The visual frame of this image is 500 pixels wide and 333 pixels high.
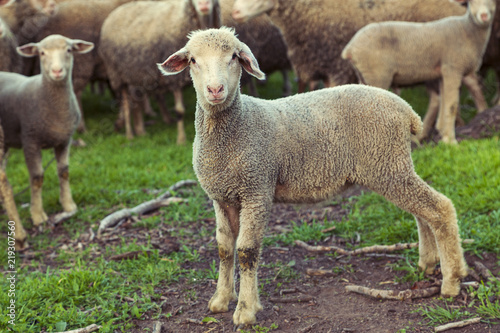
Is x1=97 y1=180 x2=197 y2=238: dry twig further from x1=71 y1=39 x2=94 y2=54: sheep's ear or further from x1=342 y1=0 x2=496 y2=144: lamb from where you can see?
x1=342 y1=0 x2=496 y2=144: lamb

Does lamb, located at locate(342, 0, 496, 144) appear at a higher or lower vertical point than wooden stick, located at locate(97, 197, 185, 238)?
higher

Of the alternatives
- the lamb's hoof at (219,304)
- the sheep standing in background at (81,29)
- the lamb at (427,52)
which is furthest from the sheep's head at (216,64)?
the sheep standing in background at (81,29)

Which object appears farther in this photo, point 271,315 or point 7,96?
point 7,96

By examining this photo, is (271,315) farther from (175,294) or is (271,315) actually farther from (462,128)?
(462,128)

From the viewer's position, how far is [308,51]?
749cm

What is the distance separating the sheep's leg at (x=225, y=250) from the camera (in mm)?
3359

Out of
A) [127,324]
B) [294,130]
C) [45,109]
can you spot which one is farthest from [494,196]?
[45,109]

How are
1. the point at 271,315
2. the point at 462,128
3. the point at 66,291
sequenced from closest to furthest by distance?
1. the point at 271,315
2. the point at 66,291
3. the point at 462,128

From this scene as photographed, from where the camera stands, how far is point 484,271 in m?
3.56

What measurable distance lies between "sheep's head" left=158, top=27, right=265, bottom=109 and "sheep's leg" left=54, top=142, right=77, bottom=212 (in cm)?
305

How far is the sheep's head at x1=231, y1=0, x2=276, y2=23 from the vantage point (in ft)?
23.1

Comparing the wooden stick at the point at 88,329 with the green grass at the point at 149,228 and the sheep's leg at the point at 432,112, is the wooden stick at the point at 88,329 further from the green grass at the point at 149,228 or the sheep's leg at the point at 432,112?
the sheep's leg at the point at 432,112

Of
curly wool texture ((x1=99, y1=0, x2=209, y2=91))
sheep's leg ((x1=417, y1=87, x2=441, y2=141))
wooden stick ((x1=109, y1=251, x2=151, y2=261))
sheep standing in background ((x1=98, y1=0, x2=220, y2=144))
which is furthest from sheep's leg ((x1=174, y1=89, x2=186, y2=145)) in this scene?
wooden stick ((x1=109, y1=251, x2=151, y2=261))

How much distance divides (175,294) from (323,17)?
5.02 meters
